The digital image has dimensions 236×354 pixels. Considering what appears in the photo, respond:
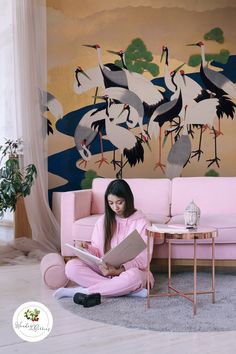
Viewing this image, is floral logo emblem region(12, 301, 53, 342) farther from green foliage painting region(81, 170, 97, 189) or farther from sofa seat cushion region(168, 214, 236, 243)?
green foliage painting region(81, 170, 97, 189)

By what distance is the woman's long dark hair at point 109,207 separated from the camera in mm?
3467

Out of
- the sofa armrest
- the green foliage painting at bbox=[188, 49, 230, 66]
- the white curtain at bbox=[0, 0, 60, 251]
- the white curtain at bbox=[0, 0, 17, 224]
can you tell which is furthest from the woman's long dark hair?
the green foliage painting at bbox=[188, 49, 230, 66]

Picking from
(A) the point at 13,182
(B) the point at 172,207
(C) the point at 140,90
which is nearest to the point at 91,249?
(B) the point at 172,207

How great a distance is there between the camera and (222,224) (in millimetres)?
3865

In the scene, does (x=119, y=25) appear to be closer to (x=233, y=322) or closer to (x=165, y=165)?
(x=165, y=165)

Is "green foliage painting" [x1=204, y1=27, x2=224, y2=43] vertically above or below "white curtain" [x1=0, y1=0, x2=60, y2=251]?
above

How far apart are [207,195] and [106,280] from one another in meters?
1.53

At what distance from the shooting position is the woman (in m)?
3.21

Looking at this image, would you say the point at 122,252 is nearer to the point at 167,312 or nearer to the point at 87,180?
the point at 167,312

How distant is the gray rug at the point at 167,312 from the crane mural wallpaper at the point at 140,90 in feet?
7.45

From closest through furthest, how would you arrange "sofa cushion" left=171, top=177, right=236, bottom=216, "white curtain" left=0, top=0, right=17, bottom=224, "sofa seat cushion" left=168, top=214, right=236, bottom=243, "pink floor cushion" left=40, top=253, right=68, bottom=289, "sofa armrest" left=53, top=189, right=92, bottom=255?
1. "pink floor cushion" left=40, top=253, right=68, bottom=289
2. "sofa seat cushion" left=168, top=214, right=236, bottom=243
3. "sofa armrest" left=53, top=189, right=92, bottom=255
4. "sofa cushion" left=171, top=177, right=236, bottom=216
5. "white curtain" left=0, top=0, right=17, bottom=224

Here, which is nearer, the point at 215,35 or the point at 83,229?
the point at 83,229

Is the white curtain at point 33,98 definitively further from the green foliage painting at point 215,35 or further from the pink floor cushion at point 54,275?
the green foliage painting at point 215,35

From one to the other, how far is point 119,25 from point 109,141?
4.30 ft
